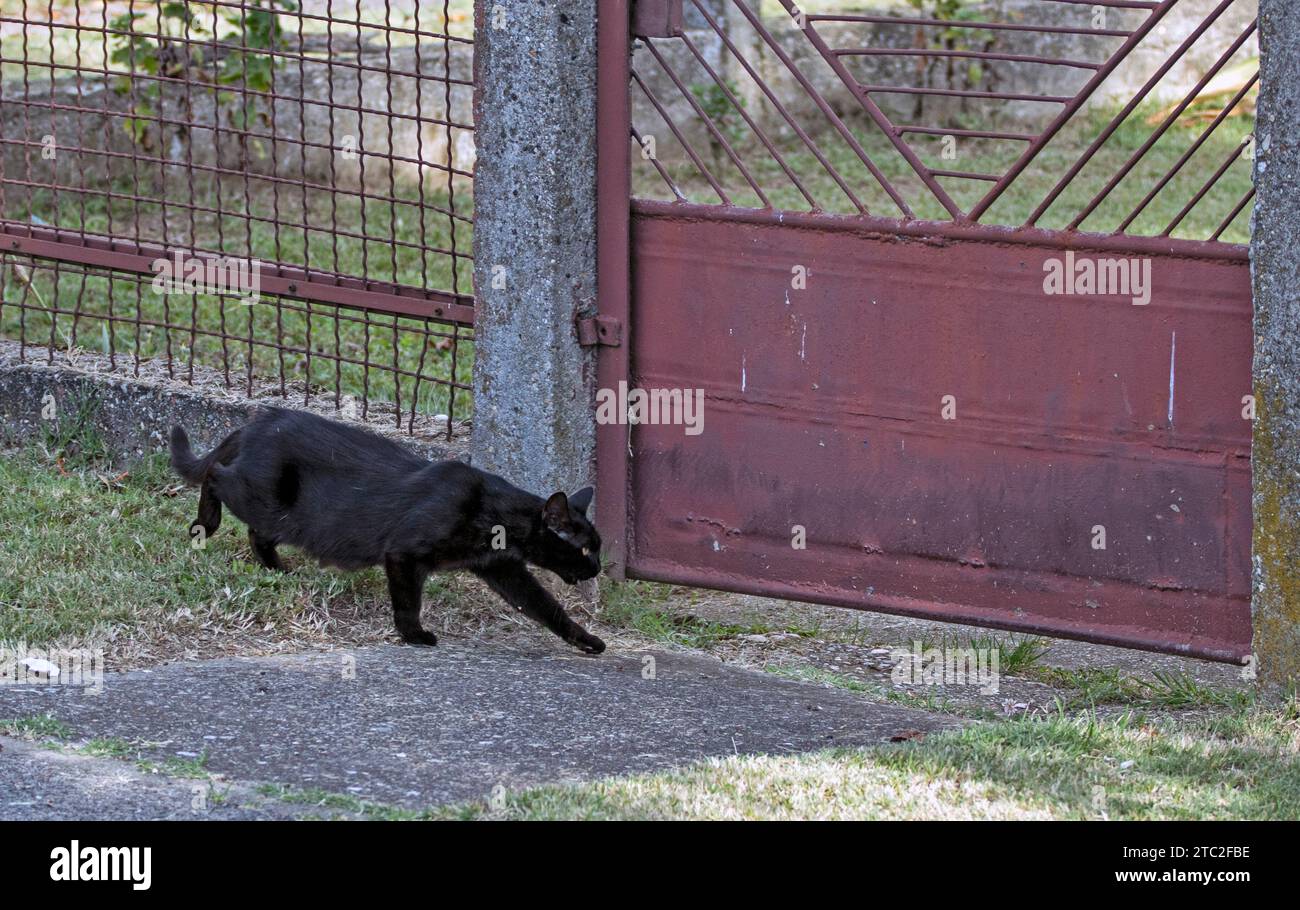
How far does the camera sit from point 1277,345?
482 cm

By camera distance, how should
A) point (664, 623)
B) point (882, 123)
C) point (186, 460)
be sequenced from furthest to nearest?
point (186, 460), point (664, 623), point (882, 123)

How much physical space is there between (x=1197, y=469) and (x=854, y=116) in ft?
32.3

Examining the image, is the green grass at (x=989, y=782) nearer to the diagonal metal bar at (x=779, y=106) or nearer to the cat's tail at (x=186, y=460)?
the diagonal metal bar at (x=779, y=106)

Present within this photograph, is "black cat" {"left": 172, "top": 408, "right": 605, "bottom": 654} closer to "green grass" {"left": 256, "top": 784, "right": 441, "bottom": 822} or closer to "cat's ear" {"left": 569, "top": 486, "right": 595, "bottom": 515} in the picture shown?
"cat's ear" {"left": 569, "top": 486, "right": 595, "bottom": 515}

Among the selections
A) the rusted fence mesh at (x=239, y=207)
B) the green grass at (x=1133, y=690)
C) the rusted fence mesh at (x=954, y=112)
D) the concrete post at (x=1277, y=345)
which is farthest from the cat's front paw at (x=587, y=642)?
the rusted fence mesh at (x=954, y=112)

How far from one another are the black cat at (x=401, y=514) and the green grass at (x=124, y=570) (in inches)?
8.8

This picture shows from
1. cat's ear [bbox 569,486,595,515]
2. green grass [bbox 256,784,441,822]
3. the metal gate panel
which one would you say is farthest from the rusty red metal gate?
green grass [bbox 256,784,441,822]

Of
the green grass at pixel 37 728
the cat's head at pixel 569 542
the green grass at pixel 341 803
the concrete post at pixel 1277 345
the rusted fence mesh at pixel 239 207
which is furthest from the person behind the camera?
the rusted fence mesh at pixel 239 207

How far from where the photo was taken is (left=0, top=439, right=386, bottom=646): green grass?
539 centimetres

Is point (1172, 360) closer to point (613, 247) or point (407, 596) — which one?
point (613, 247)

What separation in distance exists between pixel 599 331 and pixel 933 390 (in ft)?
4.00

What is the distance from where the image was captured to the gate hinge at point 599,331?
232 inches

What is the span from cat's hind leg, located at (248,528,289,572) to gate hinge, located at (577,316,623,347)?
1345 millimetres

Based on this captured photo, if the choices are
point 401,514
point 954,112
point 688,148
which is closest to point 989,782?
point 401,514
